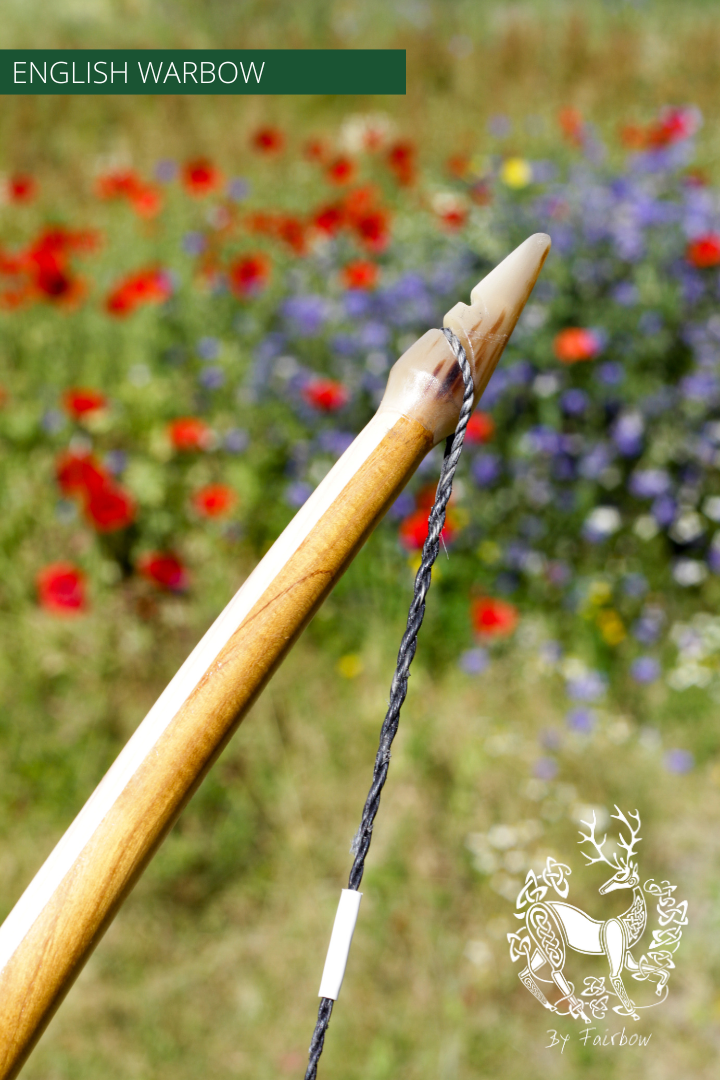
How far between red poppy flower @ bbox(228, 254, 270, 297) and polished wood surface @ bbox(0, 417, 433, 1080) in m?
1.96

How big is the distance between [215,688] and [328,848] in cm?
123

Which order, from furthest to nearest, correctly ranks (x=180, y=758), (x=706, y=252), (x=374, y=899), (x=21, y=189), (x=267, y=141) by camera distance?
(x=267, y=141) → (x=21, y=189) → (x=706, y=252) → (x=374, y=899) → (x=180, y=758)

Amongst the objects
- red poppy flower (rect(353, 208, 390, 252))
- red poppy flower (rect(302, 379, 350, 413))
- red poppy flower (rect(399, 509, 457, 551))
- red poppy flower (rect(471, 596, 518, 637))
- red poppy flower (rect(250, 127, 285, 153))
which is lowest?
red poppy flower (rect(471, 596, 518, 637))

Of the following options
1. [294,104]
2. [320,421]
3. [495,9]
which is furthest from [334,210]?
[495,9]

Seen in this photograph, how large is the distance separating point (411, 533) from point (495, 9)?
558cm

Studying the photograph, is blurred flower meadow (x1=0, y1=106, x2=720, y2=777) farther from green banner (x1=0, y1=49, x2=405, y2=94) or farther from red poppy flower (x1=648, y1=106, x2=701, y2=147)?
green banner (x1=0, y1=49, x2=405, y2=94)

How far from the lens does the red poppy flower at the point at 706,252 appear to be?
194cm

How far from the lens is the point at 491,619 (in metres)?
1.79

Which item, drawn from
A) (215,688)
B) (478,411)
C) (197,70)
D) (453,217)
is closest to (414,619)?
(215,688)

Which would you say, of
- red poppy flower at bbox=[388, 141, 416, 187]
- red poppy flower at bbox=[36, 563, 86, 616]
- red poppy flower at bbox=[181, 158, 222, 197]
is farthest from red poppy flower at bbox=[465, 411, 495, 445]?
red poppy flower at bbox=[181, 158, 222, 197]

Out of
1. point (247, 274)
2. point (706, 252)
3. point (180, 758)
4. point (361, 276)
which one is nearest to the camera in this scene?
point (180, 758)

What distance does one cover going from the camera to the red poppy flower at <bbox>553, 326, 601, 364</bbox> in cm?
191

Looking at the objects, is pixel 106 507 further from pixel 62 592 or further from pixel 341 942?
pixel 341 942

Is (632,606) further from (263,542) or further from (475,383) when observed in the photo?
(475,383)
